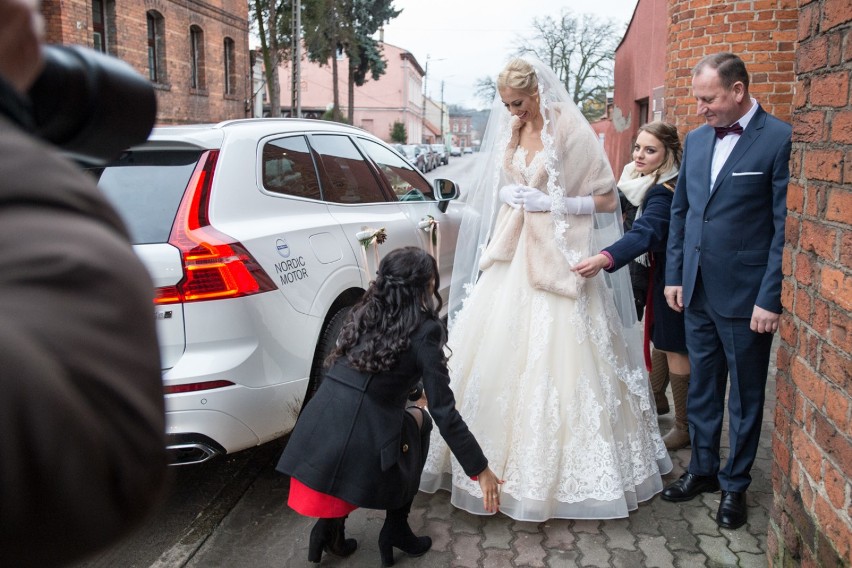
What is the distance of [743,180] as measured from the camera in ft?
10.4

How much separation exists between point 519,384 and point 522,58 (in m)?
1.54

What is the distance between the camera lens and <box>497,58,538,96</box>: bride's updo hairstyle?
3.50m

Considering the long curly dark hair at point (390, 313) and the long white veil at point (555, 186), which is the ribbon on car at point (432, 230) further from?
the long curly dark hair at point (390, 313)

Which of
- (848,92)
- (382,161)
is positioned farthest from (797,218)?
(382,161)

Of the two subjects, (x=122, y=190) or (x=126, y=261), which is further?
(x=122, y=190)

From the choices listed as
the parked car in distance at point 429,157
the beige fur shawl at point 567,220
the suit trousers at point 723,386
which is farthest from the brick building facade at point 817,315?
the parked car in distance at point 429,157

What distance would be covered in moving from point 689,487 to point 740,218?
1290 mm

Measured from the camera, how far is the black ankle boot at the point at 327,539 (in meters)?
3.04

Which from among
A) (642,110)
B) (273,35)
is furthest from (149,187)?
(273,35)

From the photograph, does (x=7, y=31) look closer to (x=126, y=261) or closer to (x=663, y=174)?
(x=126, y=261)

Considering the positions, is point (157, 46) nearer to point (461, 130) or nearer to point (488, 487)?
point (488, 487)

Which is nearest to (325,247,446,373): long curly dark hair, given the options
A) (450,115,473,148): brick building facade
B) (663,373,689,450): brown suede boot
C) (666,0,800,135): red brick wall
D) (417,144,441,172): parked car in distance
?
(663,373,689,450): brown suede boot

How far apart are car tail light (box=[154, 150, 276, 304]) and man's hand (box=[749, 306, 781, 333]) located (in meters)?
2.06

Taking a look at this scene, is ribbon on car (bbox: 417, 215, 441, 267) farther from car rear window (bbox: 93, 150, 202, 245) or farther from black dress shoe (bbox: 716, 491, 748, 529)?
black dress shoe (bbox: 716, 491, 748, 529)
